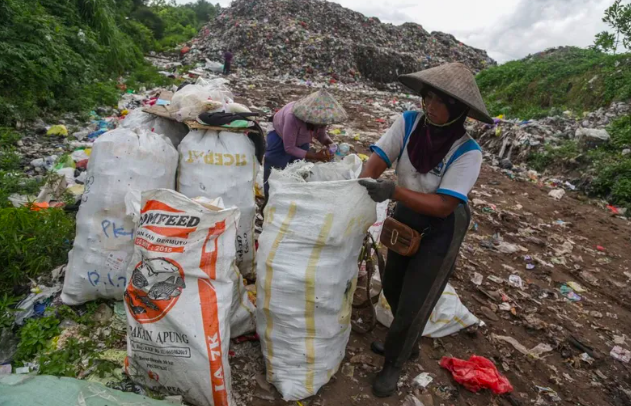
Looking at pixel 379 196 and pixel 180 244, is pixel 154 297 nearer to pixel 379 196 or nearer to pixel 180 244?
pixel 180 244

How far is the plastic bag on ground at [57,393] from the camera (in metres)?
1.04

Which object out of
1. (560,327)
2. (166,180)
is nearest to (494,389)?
(560,327)

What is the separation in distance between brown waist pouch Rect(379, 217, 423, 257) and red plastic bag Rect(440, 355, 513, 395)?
80 centimetres

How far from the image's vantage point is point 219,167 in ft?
6.88

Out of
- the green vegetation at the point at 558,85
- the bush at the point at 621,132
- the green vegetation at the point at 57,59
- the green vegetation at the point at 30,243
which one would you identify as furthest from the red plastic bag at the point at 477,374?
the green vegetation at the point at 558,85

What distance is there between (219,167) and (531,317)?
96.5 inches

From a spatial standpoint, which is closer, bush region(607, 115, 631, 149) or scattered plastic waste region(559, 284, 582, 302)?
scattered plastic waste region(559, 284, 582, 302)

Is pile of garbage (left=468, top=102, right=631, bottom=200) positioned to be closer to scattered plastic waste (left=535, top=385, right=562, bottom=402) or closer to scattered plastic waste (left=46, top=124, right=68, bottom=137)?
scattered plastic waste (left=535, top=385, right=562, bottom=402)

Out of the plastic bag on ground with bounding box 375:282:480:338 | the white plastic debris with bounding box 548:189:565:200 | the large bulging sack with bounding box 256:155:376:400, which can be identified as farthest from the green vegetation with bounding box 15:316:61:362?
the white plastic debris with bounding box 548:189:565:200

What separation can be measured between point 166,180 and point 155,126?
502 millimetres

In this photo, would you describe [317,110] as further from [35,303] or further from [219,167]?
[35,303]

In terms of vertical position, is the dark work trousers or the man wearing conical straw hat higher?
the man wearing conical straw hat

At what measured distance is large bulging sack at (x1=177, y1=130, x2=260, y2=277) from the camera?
2088 mm

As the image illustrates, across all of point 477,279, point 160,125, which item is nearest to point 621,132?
point 477,279
